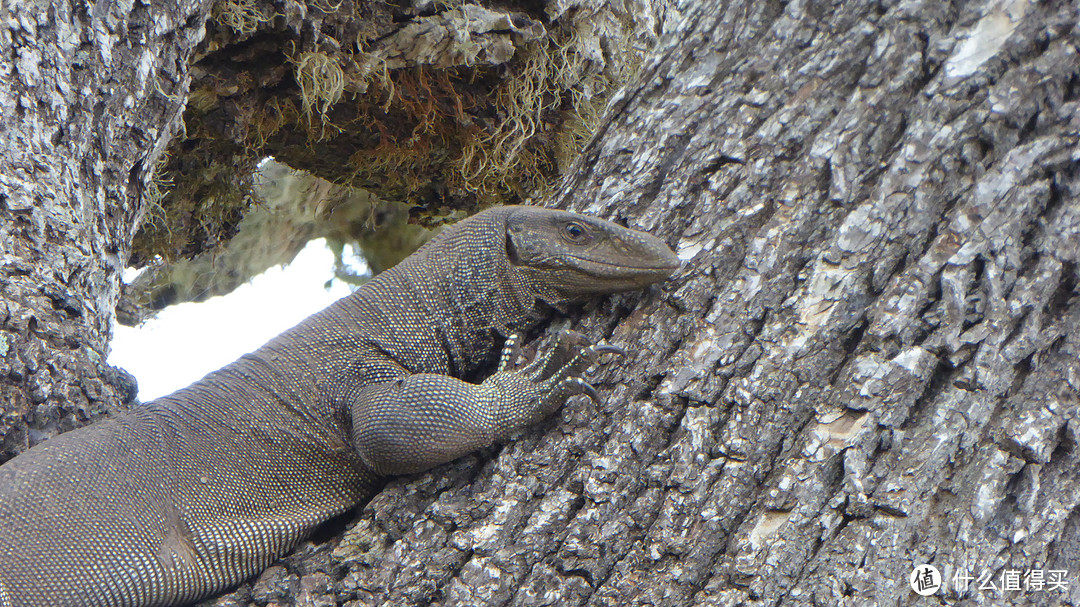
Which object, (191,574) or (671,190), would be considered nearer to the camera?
(671,190)

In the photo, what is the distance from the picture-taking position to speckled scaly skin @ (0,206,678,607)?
10.4 feet

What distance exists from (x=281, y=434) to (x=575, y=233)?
142 centimetres

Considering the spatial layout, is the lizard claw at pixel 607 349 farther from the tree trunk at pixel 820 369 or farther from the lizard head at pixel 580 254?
the lizard head at pixel 580 254

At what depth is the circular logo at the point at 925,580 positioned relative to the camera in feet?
6.95

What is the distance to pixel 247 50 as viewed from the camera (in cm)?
489

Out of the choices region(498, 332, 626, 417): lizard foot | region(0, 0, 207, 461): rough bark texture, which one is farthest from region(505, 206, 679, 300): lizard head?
region(0, 0, 207, 461): rough bark texture

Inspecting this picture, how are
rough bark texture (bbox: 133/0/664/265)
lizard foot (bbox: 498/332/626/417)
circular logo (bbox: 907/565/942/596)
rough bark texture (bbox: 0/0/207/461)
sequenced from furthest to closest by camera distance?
rough bark texture (bbox: 133/0/664/265)
rough bark texture (bbox: 0/0/207/461)
lizard foot (bbox: 498/332/626/417)
circular logo (bbox: 907/565/942/596)

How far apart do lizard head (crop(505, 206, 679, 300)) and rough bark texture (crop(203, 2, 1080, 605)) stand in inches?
4.5

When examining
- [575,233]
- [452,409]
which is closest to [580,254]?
[575,233]

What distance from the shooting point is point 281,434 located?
3.42m

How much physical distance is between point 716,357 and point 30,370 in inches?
107

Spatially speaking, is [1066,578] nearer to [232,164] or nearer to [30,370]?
[30,370]

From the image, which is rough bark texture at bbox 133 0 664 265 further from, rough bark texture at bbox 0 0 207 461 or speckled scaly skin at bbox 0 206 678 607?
speckled scaly skin at bbox 0 206 678 607

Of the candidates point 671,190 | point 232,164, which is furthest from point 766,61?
point 232,164
